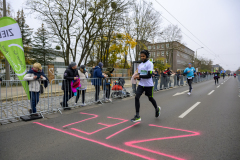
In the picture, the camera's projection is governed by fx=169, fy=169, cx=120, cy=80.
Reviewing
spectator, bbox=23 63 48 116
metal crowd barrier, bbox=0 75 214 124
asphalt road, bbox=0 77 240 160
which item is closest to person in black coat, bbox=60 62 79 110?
metal crowd barrier, bbox=0 75 214 124

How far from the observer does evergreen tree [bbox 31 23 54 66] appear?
2472cm

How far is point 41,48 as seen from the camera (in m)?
25.1

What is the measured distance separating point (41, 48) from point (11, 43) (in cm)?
2243

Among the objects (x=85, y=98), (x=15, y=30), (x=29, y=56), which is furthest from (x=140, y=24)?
(x=15, y=30)

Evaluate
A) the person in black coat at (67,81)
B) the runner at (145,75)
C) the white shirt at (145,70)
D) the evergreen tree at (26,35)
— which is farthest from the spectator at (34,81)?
the evergreen tree at (26,35)

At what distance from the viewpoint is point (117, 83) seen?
912cm

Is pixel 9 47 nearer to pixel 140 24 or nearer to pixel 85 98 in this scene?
pixel 85 98

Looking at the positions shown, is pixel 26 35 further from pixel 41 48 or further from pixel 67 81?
pixel 67 81

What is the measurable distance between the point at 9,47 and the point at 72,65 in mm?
2154

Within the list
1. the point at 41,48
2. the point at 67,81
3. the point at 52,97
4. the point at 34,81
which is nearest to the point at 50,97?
the point at 52,97

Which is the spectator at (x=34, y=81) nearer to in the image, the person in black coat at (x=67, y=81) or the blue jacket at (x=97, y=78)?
the person in black coat at (x=67, y=81)

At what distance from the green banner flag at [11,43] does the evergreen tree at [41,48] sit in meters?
21.5

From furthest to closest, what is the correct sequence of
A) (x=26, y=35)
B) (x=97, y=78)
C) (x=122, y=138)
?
(x=26, y=35) → (x=97, y=78) → (x=122, y=138)

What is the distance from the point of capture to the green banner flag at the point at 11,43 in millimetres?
4613
